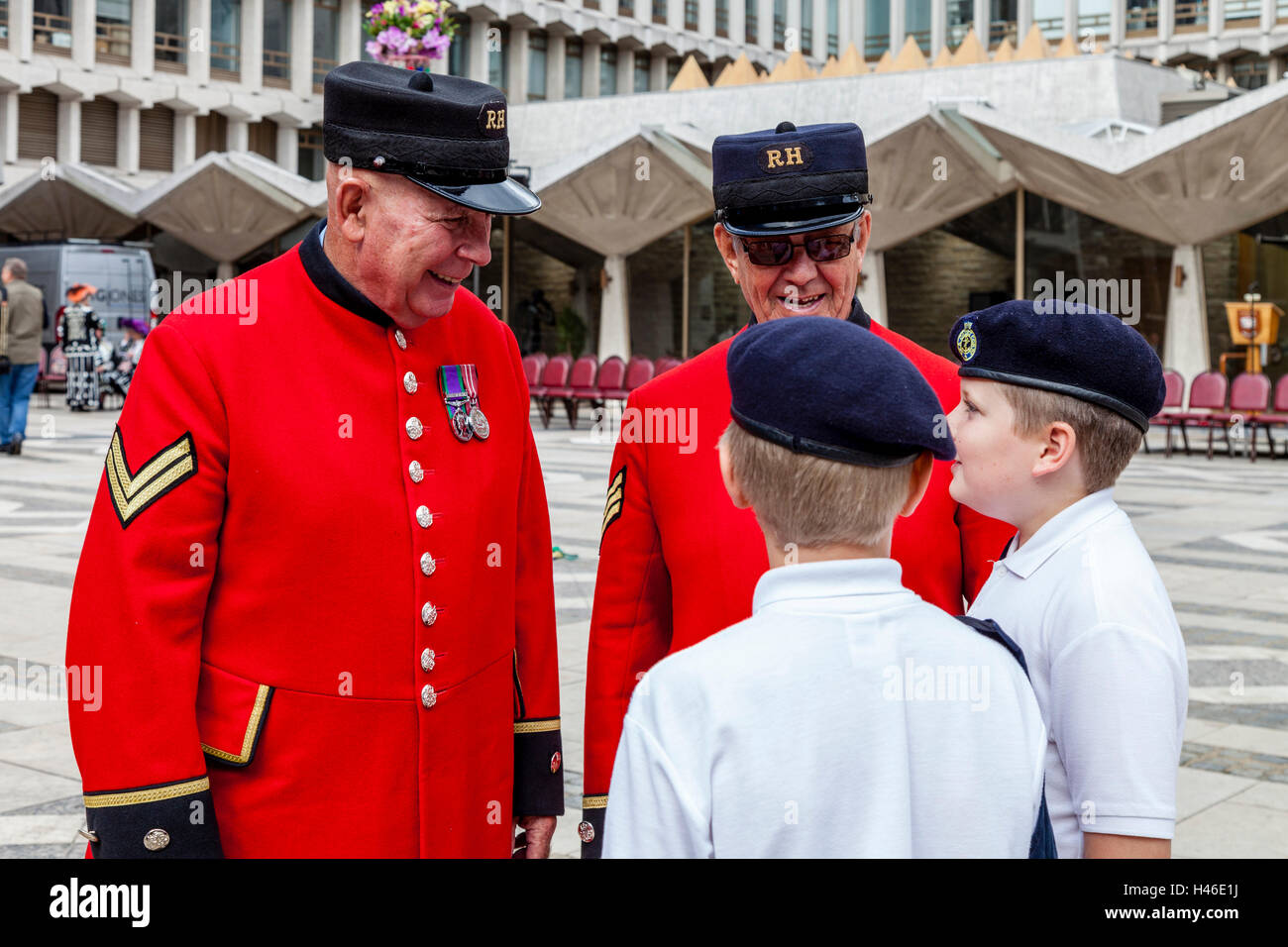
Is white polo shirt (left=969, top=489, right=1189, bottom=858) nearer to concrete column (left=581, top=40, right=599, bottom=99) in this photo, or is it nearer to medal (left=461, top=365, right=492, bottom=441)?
medal (left=461, top=365, right=492, bottom=441)

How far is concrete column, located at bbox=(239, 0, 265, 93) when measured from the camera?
4184 centimetres

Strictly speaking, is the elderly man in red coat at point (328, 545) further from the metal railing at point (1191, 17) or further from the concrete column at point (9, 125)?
the metal railing at point (1191, 17)

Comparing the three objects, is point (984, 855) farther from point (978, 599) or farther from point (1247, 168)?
point (1247, 168)

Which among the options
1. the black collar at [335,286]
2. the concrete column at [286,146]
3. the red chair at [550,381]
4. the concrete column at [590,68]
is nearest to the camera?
the black collar at [335,286]

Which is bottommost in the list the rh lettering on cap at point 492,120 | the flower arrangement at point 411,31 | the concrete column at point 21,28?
the rh lettering on cap at point 492,120

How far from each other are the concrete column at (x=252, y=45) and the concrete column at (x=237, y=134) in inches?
37.2

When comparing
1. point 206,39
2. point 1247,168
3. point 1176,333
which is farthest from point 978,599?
point 206,39

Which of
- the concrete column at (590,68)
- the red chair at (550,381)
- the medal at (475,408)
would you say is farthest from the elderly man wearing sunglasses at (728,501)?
the concrete column at (590,68)

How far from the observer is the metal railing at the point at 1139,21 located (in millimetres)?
52656

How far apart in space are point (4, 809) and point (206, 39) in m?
39.9

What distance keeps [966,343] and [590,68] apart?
4947 centimetres

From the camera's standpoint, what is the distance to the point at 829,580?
160 cm

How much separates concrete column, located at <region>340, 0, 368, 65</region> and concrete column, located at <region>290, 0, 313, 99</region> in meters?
1.21

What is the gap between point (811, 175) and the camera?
2463mm
